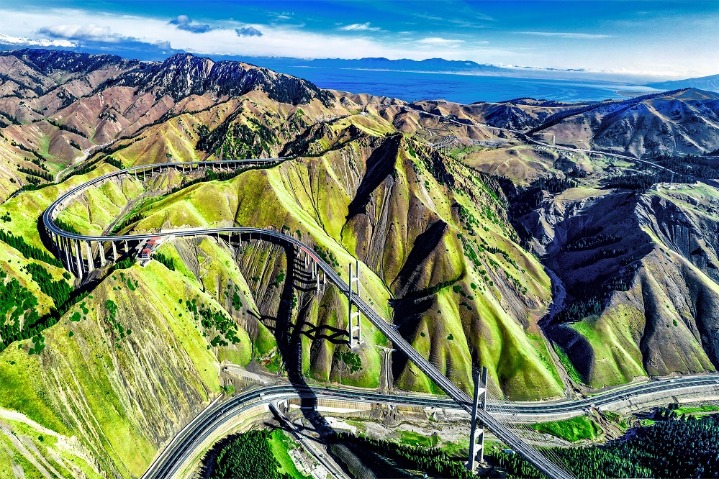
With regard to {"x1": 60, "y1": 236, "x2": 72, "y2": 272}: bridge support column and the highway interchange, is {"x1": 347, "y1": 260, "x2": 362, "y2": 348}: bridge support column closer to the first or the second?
the highway interchange

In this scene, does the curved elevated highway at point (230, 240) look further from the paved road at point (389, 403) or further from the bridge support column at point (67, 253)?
the paved road at point (389, 403)

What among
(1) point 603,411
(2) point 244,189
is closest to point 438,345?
(1) point 603,411

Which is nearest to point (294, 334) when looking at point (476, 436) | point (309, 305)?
point (309, 305)

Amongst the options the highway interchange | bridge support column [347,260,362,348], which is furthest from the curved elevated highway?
bridge support column [347,260,362,348]

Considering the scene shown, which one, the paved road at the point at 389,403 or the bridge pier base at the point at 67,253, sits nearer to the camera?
the paved road at the point at 389,403

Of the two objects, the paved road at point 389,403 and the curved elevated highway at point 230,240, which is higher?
the curved elevated highway at point 230,240

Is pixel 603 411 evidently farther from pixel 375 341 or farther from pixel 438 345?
pixel 375 341

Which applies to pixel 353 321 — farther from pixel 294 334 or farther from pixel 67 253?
pixel 67 253

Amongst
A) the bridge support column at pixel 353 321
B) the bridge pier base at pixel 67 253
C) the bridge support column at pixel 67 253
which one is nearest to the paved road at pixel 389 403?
the bridge support column at pixel 353 321

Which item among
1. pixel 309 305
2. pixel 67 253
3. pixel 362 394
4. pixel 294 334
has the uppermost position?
pixel 67 253
